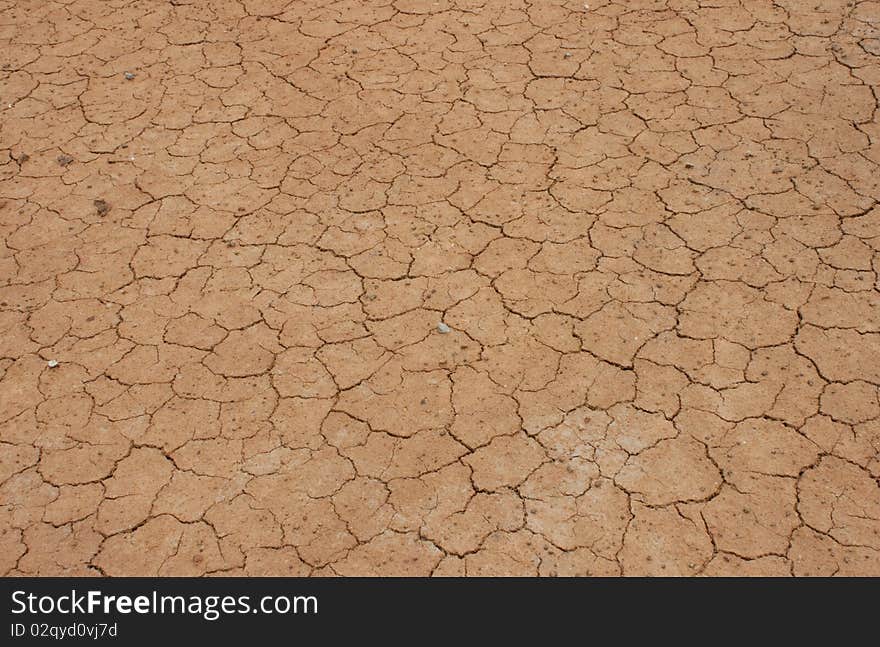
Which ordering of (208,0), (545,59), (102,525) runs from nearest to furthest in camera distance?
(102,525) → (545,59) → (208,0)

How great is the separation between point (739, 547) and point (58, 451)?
2.57m

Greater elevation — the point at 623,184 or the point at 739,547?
the point at 623,184

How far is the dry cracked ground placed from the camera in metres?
2.86

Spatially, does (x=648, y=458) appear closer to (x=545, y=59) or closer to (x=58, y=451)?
(x=58, y=451)

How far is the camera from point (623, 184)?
4.07m

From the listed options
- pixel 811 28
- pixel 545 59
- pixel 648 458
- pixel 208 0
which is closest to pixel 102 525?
pixel 648 458

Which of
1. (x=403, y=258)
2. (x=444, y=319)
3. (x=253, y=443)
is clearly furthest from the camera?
(x=403, y=258)

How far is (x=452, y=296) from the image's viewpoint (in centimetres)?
362

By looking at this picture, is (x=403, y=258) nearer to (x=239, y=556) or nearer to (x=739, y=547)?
(x=239, y=556)

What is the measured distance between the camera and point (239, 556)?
110 inches

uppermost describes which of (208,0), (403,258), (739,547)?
(208,0)

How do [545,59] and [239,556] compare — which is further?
[545,59]

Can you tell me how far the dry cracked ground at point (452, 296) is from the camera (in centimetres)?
286

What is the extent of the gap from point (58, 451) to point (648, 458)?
2.29 m
